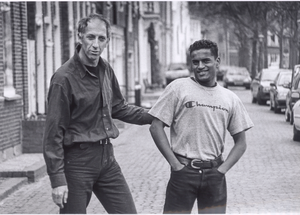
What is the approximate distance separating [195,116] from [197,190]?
0.48 m

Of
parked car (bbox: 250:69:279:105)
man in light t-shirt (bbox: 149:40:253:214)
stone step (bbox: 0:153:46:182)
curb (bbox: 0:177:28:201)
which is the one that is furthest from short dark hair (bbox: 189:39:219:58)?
parked car (bbox: 250:69:279:105)

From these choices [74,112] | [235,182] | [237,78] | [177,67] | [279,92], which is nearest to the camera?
[74,112]

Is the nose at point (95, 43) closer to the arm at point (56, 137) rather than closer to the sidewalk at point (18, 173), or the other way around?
the arm at point (56, 137)

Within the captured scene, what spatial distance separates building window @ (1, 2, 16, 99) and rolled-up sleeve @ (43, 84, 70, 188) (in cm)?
896

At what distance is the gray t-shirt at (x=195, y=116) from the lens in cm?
492

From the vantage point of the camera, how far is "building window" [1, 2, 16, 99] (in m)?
13.8

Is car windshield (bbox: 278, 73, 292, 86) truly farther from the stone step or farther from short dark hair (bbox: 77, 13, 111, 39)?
short dark hair (bbox: 77, 13, 111, 39)

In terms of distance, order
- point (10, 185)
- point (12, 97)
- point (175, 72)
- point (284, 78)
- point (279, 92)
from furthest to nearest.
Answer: point (175, 72) → point (284, 78) → point (279, 92) → point (12, 97) → point (10, 185)

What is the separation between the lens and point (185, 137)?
194 inches

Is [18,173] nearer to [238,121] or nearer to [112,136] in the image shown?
[112,136]

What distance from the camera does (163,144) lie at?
4977 millimetres

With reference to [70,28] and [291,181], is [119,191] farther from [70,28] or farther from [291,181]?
[70,28]

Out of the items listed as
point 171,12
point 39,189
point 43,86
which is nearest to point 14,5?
point 43,86

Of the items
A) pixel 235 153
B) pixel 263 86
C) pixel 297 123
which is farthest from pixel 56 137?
pixel 263 86
